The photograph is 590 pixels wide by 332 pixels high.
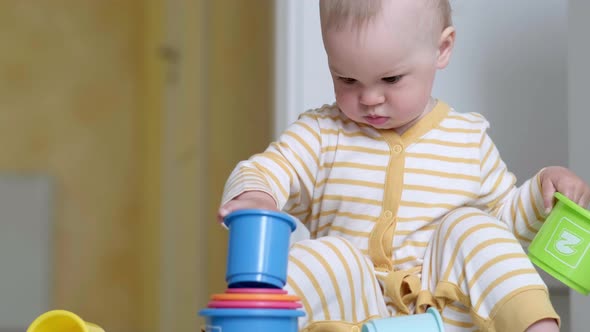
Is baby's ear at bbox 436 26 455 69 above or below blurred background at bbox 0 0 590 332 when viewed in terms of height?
above

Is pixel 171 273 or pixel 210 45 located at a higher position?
pixel 210 45

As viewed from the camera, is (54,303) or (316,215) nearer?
(316,215)

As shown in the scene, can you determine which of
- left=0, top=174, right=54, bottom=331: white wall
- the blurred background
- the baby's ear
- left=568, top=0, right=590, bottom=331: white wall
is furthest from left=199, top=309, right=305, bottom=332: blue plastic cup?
left=0, top=174, right=54, bottom=331: white wall

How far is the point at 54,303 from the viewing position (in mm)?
3393

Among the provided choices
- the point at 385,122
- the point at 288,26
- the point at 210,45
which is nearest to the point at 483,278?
the point at 385,122

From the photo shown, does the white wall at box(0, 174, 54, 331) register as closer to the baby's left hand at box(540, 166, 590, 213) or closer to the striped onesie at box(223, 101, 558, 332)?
the striped onesie at box(223, 101, 558, 332)

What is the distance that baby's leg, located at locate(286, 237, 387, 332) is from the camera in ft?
3.06

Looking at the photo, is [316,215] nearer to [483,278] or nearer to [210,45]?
[483,278]

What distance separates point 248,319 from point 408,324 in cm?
16

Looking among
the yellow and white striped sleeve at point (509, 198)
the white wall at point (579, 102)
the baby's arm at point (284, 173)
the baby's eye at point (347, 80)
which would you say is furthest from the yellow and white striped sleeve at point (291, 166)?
the white wall at point (579, 102)

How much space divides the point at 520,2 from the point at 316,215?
26.9 inches

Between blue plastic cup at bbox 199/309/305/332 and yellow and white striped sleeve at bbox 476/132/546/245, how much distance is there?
17.3 inches

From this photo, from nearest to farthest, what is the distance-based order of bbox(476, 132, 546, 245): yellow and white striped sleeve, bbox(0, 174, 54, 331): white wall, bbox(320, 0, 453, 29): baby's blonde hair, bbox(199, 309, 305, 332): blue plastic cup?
bbox(199, 309, 305, 332): blue plastic cup < bbox(320, 0, 453, 29): baby's blonde hair < bbox(476, 132, 546, 245): yellow and white striped sleeve < bbox(0, 174, 54, 331): white wall

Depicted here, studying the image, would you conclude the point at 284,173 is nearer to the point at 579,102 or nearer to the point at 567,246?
the point at 567,246
